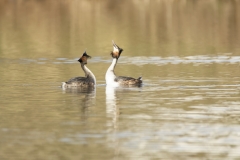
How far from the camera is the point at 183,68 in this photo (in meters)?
33.2

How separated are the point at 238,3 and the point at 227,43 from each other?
36.3 metres

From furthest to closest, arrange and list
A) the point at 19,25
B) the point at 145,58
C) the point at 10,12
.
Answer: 1. the point at 10,12
2. the point at 19,25
3. the point at 145,58

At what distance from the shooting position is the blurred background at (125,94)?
17.0m

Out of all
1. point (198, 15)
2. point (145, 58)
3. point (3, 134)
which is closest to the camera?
point (3, 134)

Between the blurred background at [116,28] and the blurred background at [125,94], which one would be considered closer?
the blurred background at [125,94]

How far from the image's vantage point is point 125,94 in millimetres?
25609

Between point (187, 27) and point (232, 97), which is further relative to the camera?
point (187, 27)

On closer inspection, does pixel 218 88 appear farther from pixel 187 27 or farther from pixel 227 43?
pixel 187 27

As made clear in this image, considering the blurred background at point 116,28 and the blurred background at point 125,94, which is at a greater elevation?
the blurred background at point 116,28

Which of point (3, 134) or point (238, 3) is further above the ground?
point (238, 3)

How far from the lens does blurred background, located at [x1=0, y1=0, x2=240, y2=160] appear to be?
55.9 ft

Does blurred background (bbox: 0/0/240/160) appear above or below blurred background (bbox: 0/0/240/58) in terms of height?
below

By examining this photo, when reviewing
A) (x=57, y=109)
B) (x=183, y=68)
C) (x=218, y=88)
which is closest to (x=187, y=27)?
(x=183, y=68)

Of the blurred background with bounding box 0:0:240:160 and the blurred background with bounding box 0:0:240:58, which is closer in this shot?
the blurred background with bounding box 0:0:240:160
